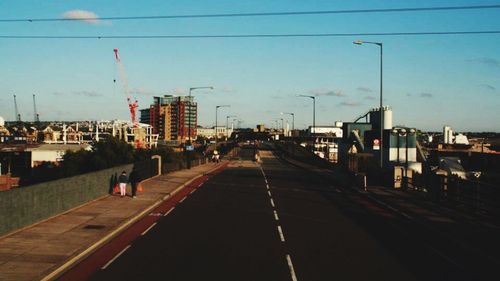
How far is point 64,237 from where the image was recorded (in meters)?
18.7

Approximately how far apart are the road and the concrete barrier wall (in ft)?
15.4

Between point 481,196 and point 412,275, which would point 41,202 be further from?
point 481,196

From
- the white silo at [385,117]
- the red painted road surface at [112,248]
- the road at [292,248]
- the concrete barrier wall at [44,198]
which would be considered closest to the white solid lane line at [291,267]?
the road at [292,248]

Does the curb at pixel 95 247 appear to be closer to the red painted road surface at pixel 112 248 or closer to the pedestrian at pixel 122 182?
the red painted road surface at pixel 112 248

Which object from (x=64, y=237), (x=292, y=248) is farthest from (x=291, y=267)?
(x=64, y=237)

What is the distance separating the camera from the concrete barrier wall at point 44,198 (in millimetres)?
18844

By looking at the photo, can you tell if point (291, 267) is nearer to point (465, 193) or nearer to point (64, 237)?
point (64, 237)

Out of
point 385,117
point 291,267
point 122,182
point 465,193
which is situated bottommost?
point 291,267

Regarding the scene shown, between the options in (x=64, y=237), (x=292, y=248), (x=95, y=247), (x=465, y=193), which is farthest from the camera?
(x=465, y=193)

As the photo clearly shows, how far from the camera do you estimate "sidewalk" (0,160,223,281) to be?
46.7 ft

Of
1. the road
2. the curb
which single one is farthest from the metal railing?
the curb

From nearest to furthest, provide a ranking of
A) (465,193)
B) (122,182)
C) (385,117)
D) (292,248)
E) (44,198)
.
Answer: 1. (292,248)
2. (44,198)
3. (465,193)
4. (122,182)
5. (385,117)

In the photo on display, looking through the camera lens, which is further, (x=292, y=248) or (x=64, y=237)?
(x=64, y=237)

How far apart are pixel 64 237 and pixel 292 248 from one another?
828 centimetres
